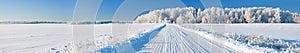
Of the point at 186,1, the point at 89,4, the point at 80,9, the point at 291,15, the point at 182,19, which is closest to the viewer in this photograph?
the point at 80,9

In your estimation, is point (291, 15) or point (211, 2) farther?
point (291, 15)

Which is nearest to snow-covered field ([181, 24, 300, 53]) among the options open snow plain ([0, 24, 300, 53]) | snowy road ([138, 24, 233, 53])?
open snow plain ([0, 24, 300, 53])

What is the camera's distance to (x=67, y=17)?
1068 cm

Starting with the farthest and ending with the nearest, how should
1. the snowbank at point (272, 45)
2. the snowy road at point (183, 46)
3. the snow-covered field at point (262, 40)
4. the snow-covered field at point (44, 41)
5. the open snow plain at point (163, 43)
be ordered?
the snow-covered field at point (44, 41)
the snow-covered field at point (262, 40)
the open snow plain at point (163, 43)
the snowbank at point (272, 45)
the snowy road at point (183, 46)

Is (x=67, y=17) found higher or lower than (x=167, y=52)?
higher

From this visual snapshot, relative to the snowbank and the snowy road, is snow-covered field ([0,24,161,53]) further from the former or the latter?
the snowbank

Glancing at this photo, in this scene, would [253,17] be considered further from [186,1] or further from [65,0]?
[65,0]

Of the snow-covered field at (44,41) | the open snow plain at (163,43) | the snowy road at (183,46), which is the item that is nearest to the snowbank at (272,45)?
the open snow plain at (163,43)

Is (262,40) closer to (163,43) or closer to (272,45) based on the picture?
(272,45)

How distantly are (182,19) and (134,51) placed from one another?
4736 centimetres

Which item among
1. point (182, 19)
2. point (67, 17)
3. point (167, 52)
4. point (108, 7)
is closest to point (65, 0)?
point (67, 17)

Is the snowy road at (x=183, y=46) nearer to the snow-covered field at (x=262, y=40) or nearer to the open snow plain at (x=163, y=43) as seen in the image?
the open snow plain at (x=163, y=43)

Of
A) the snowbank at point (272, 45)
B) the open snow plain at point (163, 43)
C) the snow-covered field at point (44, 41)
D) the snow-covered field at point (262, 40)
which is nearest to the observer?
the snowbank at point (272, 45)

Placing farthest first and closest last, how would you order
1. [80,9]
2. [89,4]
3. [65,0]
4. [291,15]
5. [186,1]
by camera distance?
1. [291,15]
2. [186,1]
3. [65,0]
4. [89,4]
5. [80,9]
